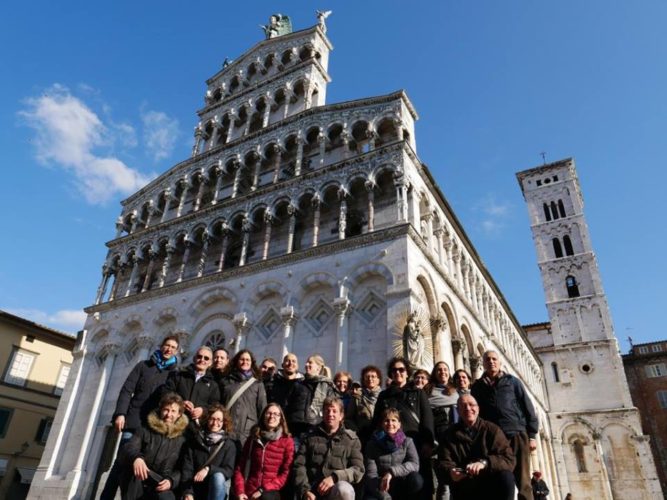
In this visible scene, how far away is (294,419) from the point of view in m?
7.61

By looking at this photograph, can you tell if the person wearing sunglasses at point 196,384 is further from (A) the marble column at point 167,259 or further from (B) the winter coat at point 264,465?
(A) the marble column at point 167,259

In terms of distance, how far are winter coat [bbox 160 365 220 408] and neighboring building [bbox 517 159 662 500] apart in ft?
120

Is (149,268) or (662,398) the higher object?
(149,268)

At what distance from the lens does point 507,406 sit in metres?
6.93

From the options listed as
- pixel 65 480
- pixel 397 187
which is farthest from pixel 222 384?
pixel 65 480

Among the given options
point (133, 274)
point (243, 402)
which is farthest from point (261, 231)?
point (243, 402)

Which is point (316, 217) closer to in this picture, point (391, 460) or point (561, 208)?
point (391, 460)

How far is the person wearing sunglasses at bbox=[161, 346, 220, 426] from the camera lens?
293 inches

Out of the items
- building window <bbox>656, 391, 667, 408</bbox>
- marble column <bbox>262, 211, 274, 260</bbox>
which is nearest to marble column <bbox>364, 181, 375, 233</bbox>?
marble column <bbox>262, 211, 274, 260</bbox>

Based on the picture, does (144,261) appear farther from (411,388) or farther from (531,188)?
(531,188)

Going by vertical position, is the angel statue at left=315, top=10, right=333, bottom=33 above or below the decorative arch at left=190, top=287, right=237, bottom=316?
above

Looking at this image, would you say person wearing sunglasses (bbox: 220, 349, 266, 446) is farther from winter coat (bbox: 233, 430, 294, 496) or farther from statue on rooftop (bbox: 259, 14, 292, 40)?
statue on rooftop (bbox: 259, 14, 292, 40)

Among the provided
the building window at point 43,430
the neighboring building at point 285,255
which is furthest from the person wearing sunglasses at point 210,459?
the building window at point 43,430

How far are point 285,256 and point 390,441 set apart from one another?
43.9 ft
